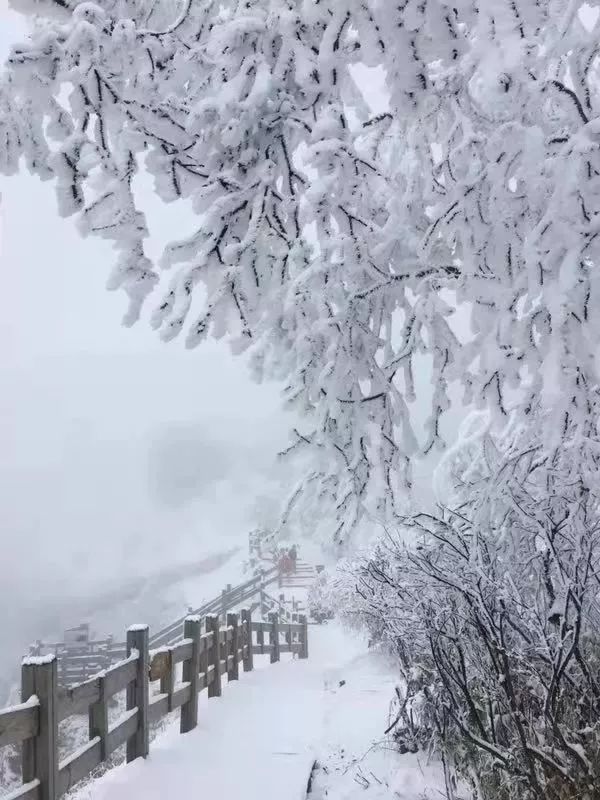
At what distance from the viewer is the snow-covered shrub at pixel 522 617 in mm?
3566

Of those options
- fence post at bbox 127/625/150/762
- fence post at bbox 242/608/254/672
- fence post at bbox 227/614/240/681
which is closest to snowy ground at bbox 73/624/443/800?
fence post at bbox 127/625/150/762

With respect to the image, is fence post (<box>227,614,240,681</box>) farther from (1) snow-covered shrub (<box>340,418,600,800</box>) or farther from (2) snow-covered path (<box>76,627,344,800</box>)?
(1) snow-covered shrub (<box>340,418,600,800</box>)

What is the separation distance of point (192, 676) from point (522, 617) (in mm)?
4355

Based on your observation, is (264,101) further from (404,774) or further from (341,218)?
(404,774)

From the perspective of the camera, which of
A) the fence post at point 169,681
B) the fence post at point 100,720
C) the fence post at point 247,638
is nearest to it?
the fence post at point 100,720

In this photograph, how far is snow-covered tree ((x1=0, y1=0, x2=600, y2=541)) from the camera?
1979 mm

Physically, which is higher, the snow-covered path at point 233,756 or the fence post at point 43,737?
the fence post at point 43,737

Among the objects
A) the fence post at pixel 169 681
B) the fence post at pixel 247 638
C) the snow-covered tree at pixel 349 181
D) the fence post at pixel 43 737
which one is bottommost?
the fence post at pixel 247 638

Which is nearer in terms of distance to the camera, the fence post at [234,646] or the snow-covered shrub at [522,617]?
the snow-covered shrub at [522,617]

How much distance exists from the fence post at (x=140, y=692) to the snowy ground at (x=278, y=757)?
0.46ft

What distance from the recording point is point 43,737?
12.4 ft

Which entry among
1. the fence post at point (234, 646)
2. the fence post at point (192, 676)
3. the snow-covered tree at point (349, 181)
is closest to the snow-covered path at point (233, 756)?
the fence post at point (192, 676)

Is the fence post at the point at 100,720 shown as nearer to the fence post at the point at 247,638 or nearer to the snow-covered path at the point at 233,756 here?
the snow-covered path at the point at 233,756

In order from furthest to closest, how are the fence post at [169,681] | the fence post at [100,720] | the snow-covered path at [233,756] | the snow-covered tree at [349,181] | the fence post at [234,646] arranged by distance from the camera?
the fence post at [234,646] → the fence post at [169,681] → the snow-covered path at [233,756] → the fence post at [100,720] → the snow-covered tree at [349,181]
